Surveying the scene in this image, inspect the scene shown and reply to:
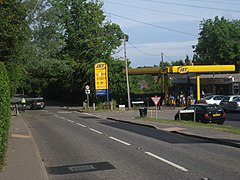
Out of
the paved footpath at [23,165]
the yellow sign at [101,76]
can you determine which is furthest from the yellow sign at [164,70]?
the paved footpath at [23,165]

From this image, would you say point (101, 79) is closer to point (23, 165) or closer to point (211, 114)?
point (211, 114)

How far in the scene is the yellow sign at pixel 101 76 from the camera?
52594 mm

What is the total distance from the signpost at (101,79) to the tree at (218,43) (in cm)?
3693

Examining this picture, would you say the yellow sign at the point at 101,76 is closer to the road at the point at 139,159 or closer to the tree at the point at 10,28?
the tree at the point at 10,28

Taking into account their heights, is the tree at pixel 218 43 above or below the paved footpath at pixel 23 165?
above

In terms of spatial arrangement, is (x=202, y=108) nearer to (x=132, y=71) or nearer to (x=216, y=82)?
(x=132, y=71)

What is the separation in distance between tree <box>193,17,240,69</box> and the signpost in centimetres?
3693

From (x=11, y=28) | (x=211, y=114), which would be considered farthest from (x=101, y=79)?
(x=11, y=28)

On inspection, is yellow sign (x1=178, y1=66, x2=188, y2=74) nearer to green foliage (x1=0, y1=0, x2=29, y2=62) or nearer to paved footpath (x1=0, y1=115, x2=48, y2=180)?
green foliage (x1=0, y1=0, x2=29, y2=62)

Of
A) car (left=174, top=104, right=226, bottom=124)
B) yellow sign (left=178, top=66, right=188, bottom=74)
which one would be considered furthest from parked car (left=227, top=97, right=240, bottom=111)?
yellow sign (left=178, top=66, right=188, bottom=74)

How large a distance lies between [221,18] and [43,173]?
303ft

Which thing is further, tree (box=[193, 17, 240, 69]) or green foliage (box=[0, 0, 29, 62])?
tree (box=[193, 17, 240, 69])

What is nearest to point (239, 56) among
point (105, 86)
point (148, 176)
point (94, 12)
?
point (94, 12)

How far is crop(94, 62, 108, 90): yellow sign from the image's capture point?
173 ft
